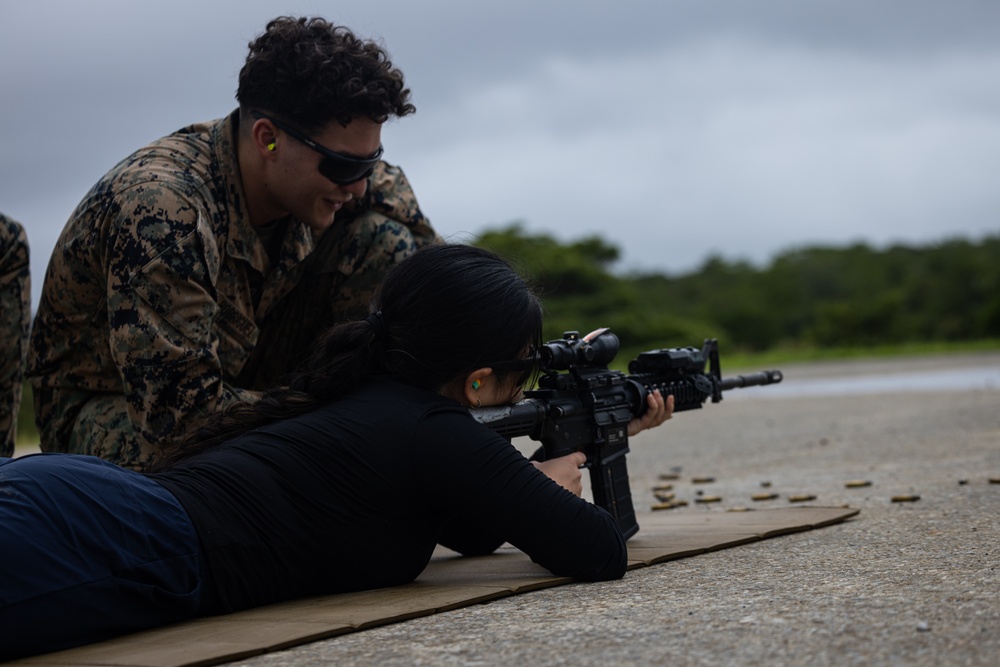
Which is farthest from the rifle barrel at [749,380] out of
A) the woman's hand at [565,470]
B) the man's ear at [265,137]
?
the man's ear at [265,137]

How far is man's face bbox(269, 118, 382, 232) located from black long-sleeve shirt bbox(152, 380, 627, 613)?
4.24ft

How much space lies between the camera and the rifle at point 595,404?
3701 millimetres

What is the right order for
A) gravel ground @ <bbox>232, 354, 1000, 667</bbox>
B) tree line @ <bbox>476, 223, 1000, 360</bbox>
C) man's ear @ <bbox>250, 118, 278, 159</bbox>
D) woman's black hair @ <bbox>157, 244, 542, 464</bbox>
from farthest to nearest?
tree line @ <bbox>476, 223, 1000, 360</bbox>
man's ear @ <bbox>250, 118, 278, 159</bbox>
woman's black hair @ <bbox>157, 244, 542, 464</bbox>
gravel ground @ <bbox>232, 354, 1000, 667</bbox>

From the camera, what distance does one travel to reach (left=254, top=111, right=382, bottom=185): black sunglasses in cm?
430

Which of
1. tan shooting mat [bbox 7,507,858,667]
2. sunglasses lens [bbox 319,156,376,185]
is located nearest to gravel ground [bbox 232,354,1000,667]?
tan shooting mat [bbox 7,507,858,667]

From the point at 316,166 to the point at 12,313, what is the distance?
1.97 m

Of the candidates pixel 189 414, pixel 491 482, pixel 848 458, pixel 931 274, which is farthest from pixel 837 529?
pixel 931 274

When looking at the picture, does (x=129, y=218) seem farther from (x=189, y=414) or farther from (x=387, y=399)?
(x=387, y=399)

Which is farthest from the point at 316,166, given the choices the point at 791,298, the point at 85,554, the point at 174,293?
the point at 791,298

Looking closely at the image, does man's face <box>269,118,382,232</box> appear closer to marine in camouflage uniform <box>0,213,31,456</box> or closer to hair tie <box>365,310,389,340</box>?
hair tie <box>365,310,389,340</box>

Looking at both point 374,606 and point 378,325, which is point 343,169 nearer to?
point 378,325

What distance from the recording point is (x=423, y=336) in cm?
330

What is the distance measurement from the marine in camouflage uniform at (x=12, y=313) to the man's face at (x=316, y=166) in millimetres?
1654

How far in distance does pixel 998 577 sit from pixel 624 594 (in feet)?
3.25
